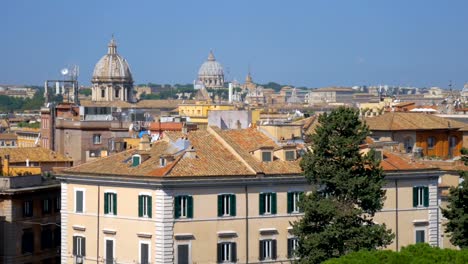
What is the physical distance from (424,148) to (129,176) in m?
22.1

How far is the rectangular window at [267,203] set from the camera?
166ft

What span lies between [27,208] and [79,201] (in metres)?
4.51

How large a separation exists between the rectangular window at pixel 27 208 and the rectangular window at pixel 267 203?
9606 millimetres

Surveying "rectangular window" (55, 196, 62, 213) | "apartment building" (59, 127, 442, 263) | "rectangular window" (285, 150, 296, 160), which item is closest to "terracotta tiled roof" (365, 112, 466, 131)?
"apartment building" (59, 127, 442, 263)

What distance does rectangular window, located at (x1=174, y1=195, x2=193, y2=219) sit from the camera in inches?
1924

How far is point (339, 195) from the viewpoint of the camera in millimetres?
45469

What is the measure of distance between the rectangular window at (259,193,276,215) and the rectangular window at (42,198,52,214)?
9.94m

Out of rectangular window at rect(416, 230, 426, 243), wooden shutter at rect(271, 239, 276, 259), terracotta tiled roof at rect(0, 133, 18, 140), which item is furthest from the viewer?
terracotta tiled roof at rect(0, 133, 18, 140)

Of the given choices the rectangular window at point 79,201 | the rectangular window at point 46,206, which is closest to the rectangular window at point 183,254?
the rectangular window at point 79,201

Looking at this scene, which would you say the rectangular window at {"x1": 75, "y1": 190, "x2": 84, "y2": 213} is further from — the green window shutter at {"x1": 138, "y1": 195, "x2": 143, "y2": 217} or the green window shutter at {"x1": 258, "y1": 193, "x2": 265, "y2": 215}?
the green window shutter at {"x1": 258, "y1": 193, "x2": 265, "y2": 215}

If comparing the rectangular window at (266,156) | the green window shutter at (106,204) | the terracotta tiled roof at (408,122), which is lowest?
the green window shutter at (106,204)

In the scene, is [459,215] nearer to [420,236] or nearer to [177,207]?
[420,236]

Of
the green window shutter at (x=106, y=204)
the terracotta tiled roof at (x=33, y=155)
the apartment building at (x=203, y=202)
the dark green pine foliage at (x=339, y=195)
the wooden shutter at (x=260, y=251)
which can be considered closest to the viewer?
the dark green pine foliage at (x=339, y=195)

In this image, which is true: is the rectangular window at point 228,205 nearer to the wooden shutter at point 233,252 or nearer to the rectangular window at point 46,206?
the wooden shutter at point 233,252
